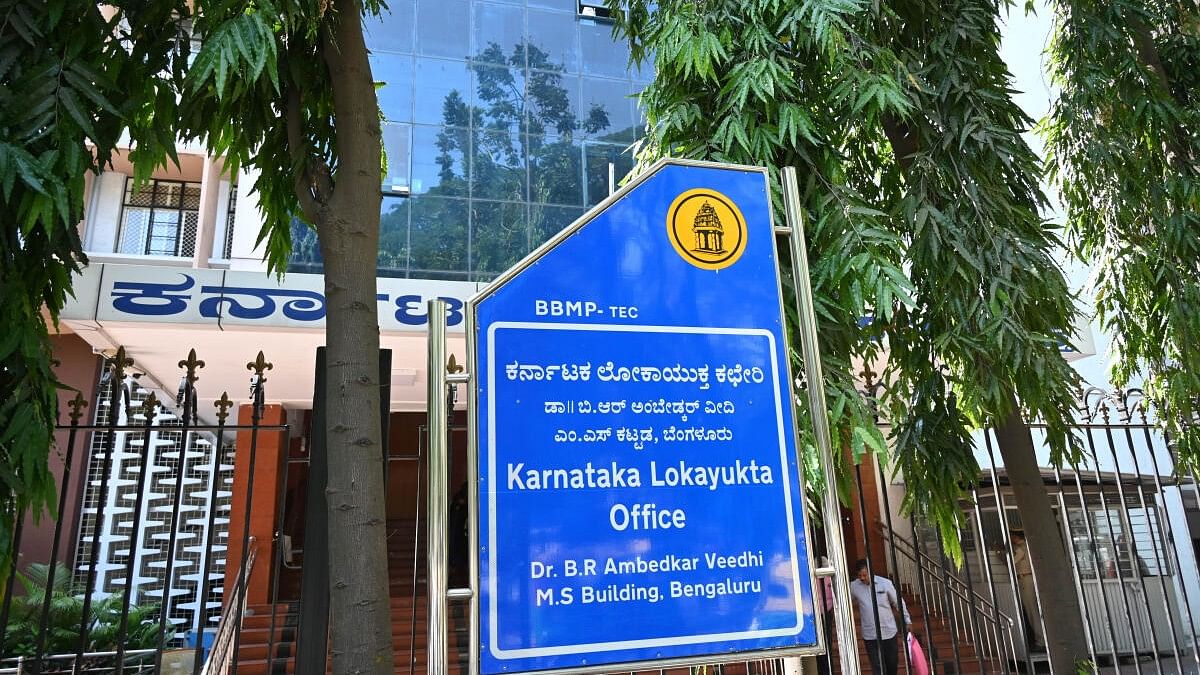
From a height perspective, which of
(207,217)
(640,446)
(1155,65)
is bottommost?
(640,446)

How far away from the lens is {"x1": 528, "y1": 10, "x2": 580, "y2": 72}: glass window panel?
14.8 meters

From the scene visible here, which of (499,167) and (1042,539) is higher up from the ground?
(499,167)

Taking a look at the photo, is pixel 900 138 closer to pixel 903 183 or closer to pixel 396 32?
pixel 903 183

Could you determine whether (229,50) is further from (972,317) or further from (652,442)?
(972,317)

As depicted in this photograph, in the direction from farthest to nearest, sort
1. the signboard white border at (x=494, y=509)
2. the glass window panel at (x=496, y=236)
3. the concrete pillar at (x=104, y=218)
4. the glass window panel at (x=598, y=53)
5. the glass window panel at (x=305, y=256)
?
the concrete pillar at (x=104, y=218), the glass window panel at (x=598, y=53), the glass window panel at (x=496, y=236), the glass window panel at (x=305, y=256), the signboard white border at (x=494, y=509)

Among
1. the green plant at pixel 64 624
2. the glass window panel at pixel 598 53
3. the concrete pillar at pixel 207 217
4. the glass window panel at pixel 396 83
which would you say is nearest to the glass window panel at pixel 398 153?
the glass window panel at pixel 396 83

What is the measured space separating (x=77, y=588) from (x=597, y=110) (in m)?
12.8

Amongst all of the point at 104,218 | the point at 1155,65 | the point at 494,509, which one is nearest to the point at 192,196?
the point at 104,218

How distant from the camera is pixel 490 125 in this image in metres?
14.1

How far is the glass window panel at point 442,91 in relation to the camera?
1394 cm

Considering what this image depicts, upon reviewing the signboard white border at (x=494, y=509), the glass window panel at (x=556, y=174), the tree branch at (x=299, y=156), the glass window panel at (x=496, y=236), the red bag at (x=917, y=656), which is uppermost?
the glass window panel at (x=556, y=174)

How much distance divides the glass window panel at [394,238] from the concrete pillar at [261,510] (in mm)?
2888

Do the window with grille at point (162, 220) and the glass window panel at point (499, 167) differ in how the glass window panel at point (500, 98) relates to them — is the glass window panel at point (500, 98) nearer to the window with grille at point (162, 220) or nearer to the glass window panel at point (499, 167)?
the glass window panel at point (499, 167)

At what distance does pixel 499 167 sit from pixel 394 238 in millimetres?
2186
